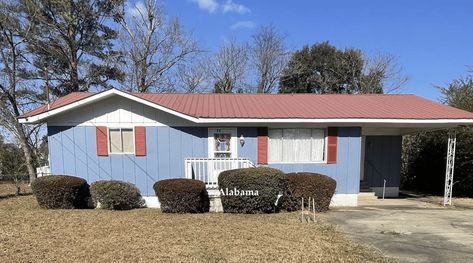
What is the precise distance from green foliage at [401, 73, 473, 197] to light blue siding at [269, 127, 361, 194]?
18.4ft

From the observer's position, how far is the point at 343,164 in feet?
37.0

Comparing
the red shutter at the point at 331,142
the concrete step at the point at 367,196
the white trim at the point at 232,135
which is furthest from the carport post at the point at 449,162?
the white trim at the point at 232,135

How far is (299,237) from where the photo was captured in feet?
22.2

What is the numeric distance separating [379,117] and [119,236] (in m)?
8.56

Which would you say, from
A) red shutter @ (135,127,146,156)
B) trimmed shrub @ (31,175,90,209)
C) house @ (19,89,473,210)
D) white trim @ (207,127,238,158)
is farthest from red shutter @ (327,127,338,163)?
trimmed shrub @ (31,175,90,209)

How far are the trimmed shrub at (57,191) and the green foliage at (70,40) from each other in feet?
41.0

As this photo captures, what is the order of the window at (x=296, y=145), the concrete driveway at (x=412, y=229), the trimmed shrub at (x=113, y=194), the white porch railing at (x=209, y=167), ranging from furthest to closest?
1. the window at (x=296, y=145)
2. the white porch railing at (x=209, y=167)
3. the trimmed shrub at (x=113, y=194)
4. the concrete driveway at (x=412, y=229)

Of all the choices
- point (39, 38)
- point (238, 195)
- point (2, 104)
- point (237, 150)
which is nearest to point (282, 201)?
point (238, 195)

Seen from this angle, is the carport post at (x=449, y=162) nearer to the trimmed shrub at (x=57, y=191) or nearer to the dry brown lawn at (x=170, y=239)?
the dry brown lawn at (x=170, y=239)

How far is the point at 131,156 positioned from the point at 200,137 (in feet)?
7.49

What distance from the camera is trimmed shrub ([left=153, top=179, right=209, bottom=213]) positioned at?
30.3 feet

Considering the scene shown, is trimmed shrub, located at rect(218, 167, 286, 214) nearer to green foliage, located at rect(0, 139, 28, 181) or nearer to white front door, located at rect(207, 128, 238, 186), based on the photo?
white front door, located at rect(207, 128, 238, 186)

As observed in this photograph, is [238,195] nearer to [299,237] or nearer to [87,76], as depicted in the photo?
[299,237]

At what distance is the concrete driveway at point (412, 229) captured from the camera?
5941 mm
